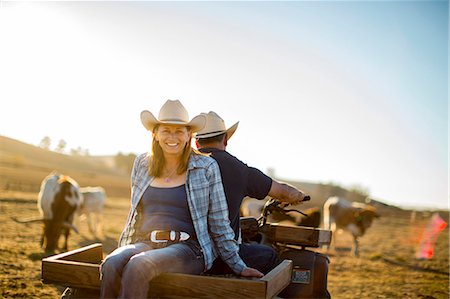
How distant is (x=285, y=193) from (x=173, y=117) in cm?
132

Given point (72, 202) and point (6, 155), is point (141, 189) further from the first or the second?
point (6, 155)

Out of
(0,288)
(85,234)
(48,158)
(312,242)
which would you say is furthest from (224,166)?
(48,158)

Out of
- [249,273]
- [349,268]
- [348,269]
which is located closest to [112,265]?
[249,273]

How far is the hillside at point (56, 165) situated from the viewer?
72.1 m

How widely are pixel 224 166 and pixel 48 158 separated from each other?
354ft

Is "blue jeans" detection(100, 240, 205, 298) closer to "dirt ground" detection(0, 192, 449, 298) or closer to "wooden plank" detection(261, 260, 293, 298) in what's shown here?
"wooden plank" detection(261, 260, 293, 298)

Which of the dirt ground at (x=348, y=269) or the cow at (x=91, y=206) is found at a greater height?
the cow at (x=91, y=206)

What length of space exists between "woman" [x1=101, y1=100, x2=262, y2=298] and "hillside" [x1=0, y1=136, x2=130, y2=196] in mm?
59432

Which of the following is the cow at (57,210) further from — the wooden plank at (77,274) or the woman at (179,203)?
the wooden plank at (77,274)

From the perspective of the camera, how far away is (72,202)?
491 inches

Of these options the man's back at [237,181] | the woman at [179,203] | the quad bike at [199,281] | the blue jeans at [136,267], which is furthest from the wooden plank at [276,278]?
the man's back at [237,181]

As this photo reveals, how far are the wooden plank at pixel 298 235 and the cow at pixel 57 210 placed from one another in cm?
782

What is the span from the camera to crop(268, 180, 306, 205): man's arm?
4.19 metres

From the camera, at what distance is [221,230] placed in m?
3.49
